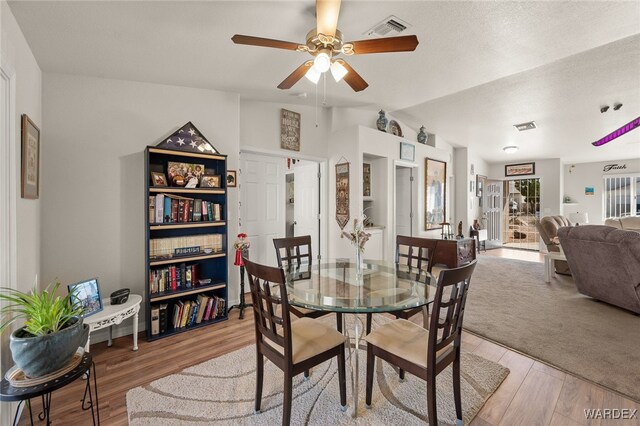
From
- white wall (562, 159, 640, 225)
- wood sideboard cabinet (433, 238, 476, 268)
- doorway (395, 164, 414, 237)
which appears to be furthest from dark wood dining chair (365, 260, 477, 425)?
white wall (562, 159, 640, 225)

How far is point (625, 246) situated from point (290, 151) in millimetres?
4061

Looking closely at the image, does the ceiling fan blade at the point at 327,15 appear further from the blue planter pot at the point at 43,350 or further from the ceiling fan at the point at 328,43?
the blue planter pot at the point at 43,350

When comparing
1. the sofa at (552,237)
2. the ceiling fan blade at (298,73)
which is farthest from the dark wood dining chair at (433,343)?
the sofa at (552,237)

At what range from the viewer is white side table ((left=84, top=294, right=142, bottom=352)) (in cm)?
220

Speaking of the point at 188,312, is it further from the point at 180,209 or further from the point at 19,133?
the point at 19,133

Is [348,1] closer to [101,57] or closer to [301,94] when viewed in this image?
[301,94]

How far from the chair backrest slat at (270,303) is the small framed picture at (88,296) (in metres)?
1.55

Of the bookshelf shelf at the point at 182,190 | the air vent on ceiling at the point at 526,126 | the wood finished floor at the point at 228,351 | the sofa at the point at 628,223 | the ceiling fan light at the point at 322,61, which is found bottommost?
the wood finished floor at the point at 228,351

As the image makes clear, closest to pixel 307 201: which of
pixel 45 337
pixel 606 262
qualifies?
pixel 45 337

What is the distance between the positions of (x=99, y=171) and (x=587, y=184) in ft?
35.7

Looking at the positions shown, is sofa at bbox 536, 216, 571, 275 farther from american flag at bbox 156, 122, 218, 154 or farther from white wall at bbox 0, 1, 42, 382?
white wall at bbox 0, 1, 42, 382

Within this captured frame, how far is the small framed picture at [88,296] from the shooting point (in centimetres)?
222

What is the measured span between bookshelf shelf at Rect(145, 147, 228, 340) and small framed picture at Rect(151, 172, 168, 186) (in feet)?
0.16

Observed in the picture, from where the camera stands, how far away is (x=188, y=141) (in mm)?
2980
